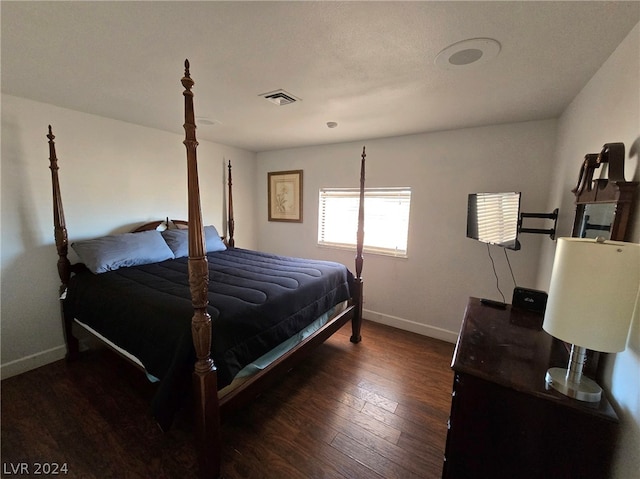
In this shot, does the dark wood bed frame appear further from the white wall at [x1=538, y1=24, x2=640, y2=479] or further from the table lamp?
the white wall at [x1=538, y1=24, x2=640, y2=479]

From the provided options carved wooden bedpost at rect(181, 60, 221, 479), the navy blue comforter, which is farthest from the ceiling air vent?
the navy blue comforter

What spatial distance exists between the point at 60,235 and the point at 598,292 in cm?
331

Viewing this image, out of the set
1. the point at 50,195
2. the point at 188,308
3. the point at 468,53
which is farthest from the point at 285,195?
the point at 468,53

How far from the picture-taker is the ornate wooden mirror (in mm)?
977

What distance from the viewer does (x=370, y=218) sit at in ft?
10.7

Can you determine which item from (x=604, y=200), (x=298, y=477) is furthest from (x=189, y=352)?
(x=604, y=200)

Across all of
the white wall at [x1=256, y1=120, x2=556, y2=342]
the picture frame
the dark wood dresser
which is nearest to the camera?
the dark wood dresser

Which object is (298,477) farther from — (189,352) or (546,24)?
(546,24)

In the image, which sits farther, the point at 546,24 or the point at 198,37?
the point at 198,37

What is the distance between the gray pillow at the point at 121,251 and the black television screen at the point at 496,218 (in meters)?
3.00

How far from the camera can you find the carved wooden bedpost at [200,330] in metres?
1.15

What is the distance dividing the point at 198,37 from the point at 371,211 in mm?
2440

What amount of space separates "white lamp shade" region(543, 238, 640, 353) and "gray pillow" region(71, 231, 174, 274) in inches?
115

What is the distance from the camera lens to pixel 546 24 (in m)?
1.12
